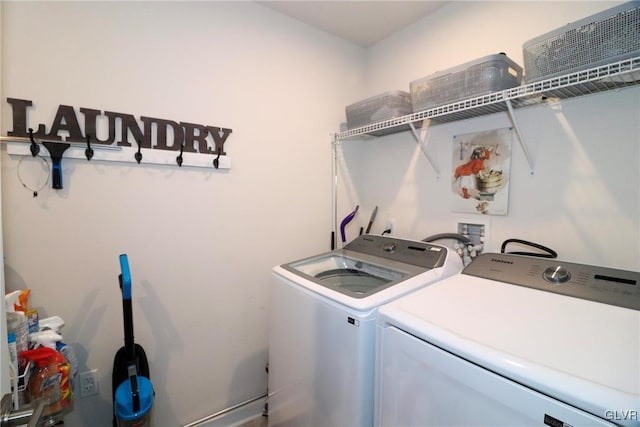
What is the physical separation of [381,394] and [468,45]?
1.89 m

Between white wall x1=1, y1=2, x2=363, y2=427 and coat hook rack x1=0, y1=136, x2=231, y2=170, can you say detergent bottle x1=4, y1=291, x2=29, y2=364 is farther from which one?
coat hook rack x1=0, y1=136, x2=231, y2=170

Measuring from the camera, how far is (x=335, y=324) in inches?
43.6

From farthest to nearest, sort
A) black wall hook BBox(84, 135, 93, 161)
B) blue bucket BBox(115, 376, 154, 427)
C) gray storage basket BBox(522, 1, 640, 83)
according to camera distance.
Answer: black wall hook BBox(84, 135, 93, 161) < blue bucket BBox(115, 376, 154, 427) < gray storage basket BBox(522, 1, 640, 83)

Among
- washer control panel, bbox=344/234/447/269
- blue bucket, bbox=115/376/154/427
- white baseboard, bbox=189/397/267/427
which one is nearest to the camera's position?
blue bucket, bbox=115/376/154/427

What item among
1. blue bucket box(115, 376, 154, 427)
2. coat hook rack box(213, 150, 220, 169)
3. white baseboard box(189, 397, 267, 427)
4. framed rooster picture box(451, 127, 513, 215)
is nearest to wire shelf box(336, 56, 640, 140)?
framed rooster picture box(451, 127, 513, 215)

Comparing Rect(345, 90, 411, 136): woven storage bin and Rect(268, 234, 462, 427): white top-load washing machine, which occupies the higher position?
Rect(345, 90, 411, 136): woven storage bin

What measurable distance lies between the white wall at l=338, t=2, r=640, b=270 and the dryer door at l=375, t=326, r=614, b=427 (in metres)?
1.01

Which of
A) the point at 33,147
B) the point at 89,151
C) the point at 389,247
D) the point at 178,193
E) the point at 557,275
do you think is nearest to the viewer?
the point at 557,275

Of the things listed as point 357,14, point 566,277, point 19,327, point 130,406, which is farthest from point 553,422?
point 357,14

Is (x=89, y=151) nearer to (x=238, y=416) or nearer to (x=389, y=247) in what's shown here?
(x=389, y=247)

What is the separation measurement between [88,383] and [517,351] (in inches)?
71.8

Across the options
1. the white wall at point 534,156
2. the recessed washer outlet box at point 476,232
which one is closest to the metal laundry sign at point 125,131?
the white wall at point 534,156

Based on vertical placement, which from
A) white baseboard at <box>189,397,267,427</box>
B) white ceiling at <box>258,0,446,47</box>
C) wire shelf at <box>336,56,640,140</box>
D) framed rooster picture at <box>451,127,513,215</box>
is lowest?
white baseboard at <box>189,397,267,427</box>

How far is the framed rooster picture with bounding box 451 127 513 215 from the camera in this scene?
1.53 metres
